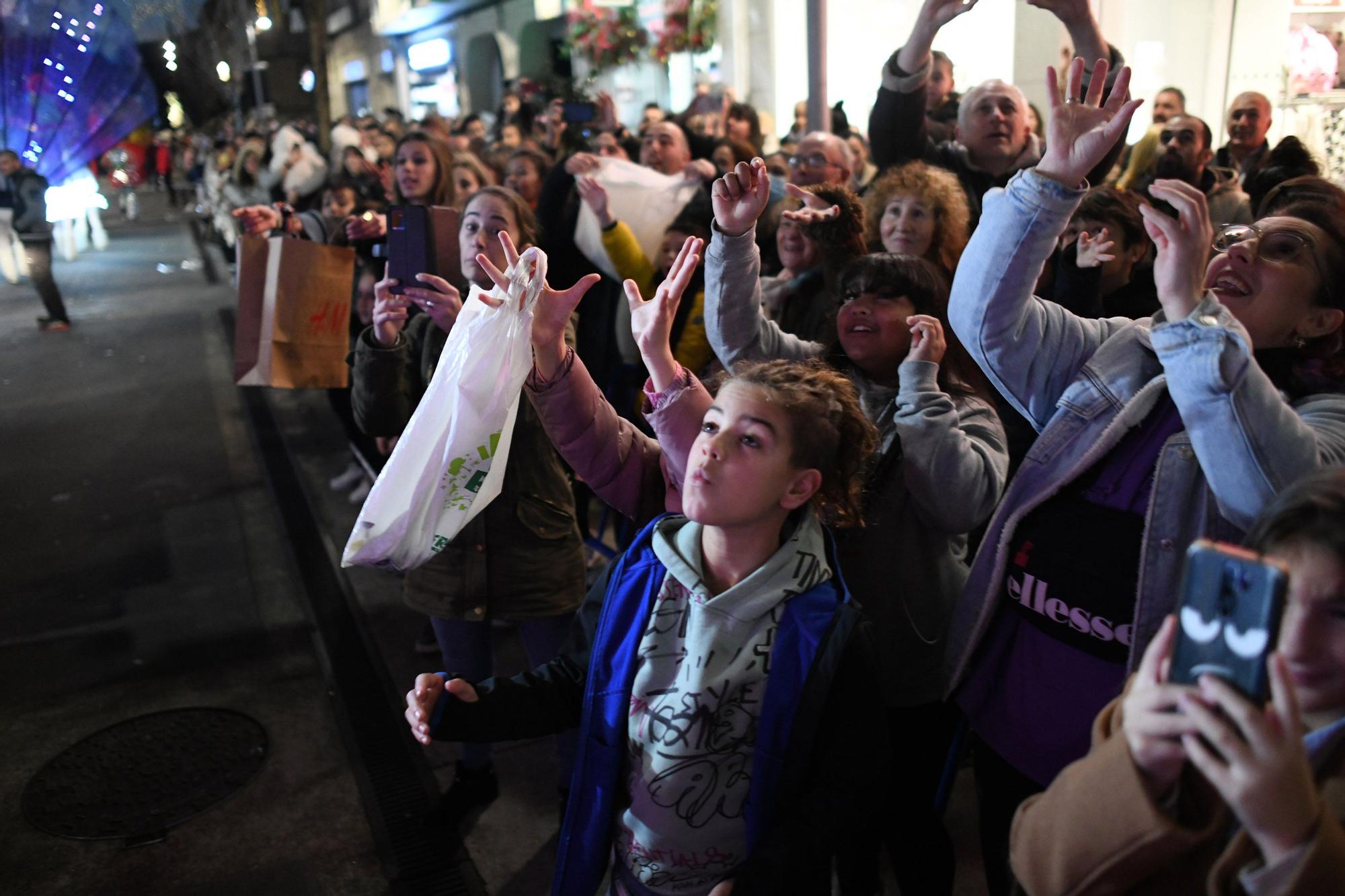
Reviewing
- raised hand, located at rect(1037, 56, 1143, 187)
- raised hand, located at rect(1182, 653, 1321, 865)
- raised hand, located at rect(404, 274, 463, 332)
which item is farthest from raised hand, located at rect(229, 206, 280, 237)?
raised hand, located at rect(1182, 653, 1321, 865)

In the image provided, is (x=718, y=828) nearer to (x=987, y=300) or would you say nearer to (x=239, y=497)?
(x=987, y=300)

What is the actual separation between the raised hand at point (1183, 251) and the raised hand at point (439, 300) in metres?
1.73

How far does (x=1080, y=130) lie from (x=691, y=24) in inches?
459

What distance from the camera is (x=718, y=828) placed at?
1.73 meters

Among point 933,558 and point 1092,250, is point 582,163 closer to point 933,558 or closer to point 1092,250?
point 1092,250

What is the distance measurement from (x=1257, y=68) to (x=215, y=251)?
1657 centimetres

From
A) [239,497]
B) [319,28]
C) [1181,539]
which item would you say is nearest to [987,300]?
[1181,539]

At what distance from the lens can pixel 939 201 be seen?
3.17 meters

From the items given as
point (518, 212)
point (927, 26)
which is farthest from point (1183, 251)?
point (518, 212)

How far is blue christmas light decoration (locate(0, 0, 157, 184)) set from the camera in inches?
348

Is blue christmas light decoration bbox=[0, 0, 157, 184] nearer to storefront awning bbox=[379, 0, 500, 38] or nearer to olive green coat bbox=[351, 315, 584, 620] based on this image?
olive green coat bbox=[351, 315, 584, 620]

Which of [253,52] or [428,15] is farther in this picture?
[428,15]

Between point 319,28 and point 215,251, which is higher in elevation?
point 319,28

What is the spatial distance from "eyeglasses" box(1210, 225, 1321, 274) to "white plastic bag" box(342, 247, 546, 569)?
1322mm
